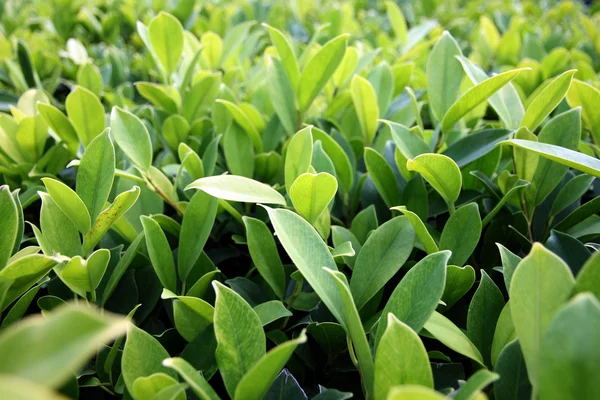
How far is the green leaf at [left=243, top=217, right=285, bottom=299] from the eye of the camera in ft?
2.94

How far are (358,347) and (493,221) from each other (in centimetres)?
48

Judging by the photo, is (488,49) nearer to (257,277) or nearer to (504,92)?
(504,92)

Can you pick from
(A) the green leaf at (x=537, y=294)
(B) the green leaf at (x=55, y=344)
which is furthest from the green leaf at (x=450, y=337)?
(B) the green leaf at (x=55, y=344)

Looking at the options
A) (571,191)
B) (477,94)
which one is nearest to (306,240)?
(477,94)

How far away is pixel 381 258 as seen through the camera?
84cm

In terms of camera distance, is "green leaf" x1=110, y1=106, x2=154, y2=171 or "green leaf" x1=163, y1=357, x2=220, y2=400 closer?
"green leaf" x1=163, y1=357, x2=220, y2=400

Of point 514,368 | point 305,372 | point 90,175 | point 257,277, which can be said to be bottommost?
point 305,372

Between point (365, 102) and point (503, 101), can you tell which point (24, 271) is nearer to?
point (365, 102)

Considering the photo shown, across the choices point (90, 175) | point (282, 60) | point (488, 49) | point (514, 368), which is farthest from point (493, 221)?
point (488, 49)

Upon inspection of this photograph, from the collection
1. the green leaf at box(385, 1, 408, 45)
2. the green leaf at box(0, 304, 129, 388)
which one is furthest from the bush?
the green leaf at box(385, 1, 408, 45)

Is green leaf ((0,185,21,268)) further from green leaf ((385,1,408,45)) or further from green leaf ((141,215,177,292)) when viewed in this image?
green leaf ((385,1,408,45))

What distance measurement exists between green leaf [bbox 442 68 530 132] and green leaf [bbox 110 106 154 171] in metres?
0.57

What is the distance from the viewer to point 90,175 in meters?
0.87

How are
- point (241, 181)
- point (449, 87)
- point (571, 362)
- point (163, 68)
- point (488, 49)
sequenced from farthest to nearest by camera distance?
point (488, 49), point (163, 68), point (449, 87), point (241, 181), point (571, 362)
